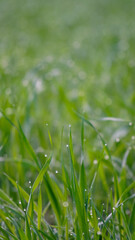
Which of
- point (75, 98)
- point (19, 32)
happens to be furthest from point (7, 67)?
point (19, 32)

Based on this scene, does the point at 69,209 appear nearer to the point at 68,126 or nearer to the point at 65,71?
the point at 68,126

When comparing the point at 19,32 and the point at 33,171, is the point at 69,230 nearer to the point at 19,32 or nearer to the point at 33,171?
the point at 33,171

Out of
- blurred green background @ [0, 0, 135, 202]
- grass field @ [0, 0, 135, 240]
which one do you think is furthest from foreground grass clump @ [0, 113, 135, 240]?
blurred green background @ [0, 0, 135, 202]

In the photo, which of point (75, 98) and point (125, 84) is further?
point (125, 84)

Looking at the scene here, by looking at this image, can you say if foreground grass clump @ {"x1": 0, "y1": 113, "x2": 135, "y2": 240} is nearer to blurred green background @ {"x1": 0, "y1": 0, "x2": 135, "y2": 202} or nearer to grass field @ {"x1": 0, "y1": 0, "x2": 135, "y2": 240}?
grass field @ {"x1": 0, "y1": 0, "x2": 135, "y2": 240}

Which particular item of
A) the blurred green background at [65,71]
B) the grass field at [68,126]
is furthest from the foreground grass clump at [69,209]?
the blurred green background at [65,71]

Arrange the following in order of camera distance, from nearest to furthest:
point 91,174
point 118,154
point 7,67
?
point 91,174, point 118,154, point 7,67

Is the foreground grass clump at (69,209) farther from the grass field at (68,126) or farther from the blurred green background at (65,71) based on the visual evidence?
the blurred green background at (65,71)

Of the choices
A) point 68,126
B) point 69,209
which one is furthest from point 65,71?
point 69,209
